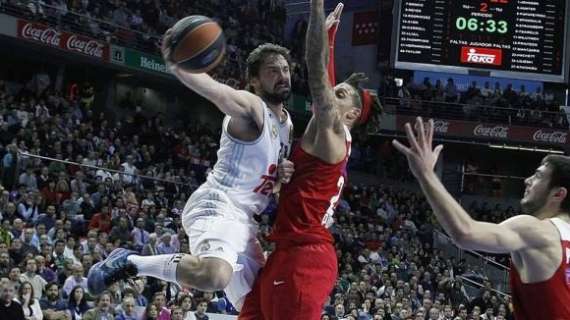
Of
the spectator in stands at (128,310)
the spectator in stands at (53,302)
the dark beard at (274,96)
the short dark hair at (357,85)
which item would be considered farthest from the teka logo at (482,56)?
the dark beard at (274,96)

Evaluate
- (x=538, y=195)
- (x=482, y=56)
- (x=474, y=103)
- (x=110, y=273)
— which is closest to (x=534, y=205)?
(x=538, y=195)

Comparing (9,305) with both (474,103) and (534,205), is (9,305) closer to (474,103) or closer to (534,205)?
(534,205)

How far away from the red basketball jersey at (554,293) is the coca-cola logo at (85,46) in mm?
16717

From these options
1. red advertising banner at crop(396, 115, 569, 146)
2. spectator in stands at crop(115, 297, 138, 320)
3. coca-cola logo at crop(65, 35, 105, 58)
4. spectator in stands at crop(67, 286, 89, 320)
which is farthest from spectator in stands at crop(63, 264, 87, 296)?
red advertising banner at crop(396, 115, 569, 146)

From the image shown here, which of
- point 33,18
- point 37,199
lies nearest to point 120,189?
point 37,199

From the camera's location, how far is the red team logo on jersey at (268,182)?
5160mm

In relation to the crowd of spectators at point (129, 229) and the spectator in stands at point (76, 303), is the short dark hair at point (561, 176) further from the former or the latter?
the spectator in stands at point (76, 303)

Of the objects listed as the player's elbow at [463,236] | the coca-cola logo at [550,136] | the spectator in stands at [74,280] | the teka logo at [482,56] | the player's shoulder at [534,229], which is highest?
the teka logo at [482,56]

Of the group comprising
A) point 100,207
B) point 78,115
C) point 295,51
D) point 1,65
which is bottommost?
point 100,207

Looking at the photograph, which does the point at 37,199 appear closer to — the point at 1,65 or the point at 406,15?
the point at 1,65

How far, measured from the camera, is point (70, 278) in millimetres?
10945

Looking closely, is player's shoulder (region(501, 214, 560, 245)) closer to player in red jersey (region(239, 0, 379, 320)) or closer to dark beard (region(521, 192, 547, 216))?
dark beard (region(521, 192, 547, 216))

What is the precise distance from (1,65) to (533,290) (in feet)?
64.4

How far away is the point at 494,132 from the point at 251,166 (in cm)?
2213
